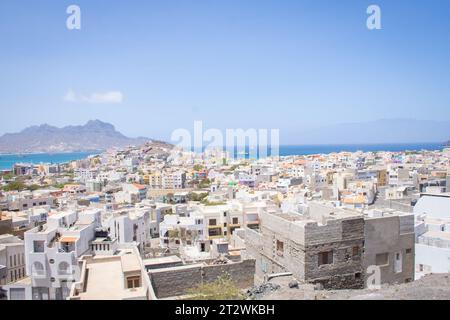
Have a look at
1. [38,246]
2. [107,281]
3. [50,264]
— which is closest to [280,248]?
[107,281]

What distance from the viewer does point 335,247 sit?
7.01 meters

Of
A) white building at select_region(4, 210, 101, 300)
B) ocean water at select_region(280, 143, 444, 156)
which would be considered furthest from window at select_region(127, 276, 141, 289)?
ocean water at select_region(280, 143, 444, 156)

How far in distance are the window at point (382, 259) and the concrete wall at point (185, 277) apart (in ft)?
8.47

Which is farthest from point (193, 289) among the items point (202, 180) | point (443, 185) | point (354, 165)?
point (354, 165)

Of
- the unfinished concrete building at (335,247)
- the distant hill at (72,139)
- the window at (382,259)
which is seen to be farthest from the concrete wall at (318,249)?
the distant hill at (72,139)

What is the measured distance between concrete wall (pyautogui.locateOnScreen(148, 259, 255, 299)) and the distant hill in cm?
7700

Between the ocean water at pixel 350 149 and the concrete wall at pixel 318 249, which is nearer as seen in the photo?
the concrete wall at pixel 318 249

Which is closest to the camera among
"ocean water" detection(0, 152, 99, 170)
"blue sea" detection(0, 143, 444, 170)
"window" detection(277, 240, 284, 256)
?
"window" detection(277, 240, 284, 256)

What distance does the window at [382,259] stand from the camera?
24.9 ft

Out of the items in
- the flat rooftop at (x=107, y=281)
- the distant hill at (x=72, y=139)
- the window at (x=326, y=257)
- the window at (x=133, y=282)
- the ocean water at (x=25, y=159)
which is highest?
the distant hill at (x=72, y=139)

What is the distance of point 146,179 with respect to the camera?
4322 centimetres

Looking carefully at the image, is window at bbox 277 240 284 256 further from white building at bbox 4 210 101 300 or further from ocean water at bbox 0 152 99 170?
ocean water at bbox 0 152 99 170

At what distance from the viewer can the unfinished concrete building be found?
6.81 metres

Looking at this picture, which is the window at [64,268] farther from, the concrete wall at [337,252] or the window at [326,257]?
the window at [326,257]
